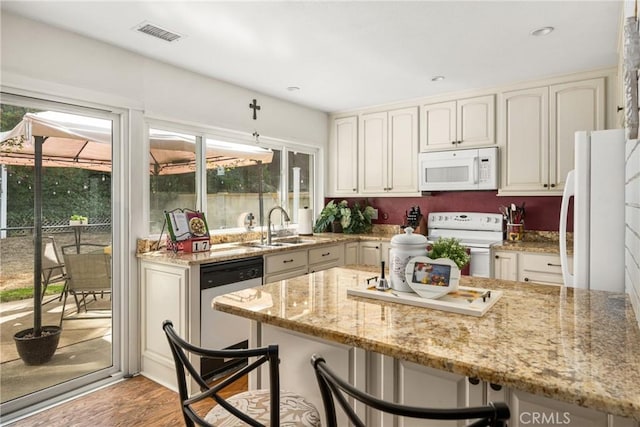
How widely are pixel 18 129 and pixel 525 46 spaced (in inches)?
138

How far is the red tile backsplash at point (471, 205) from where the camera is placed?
3.71 meters

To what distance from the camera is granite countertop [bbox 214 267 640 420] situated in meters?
0.84

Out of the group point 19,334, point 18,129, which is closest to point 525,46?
point 18,129

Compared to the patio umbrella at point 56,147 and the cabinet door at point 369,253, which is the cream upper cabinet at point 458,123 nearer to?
the cabinet door at point 369,253

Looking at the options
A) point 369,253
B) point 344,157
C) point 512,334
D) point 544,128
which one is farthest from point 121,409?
point 544,128

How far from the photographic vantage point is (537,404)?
0.96 m

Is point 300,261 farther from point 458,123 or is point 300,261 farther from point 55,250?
point 458,123

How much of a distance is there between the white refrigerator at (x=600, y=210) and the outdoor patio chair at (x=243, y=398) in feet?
5.48

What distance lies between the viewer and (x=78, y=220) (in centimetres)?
267

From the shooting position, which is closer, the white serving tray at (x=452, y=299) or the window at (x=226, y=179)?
the white serving tray at (x=452, y=299)

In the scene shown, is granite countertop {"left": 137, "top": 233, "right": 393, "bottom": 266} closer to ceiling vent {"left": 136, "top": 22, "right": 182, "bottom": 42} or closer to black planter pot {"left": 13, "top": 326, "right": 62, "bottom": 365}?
black planter pot {"left": 13, "top": 326, "right": 62, "bottom": 365}

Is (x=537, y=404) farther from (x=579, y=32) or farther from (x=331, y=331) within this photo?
(x=579, y=32)

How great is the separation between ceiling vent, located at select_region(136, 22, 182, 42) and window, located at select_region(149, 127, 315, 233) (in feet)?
2.62

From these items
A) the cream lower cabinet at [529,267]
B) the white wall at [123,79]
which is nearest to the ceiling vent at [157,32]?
the white wall at [123,79]
